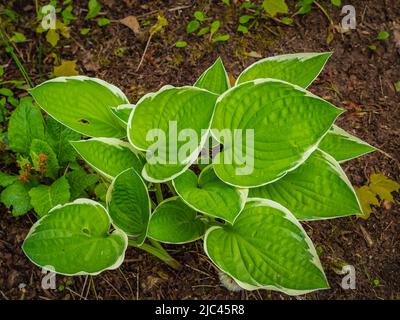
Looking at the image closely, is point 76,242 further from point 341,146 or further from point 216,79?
point 341,146

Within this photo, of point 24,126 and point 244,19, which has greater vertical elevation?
point 244,19

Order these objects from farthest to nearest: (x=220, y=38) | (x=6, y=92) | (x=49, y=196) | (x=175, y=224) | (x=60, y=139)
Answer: (x=220, y=38) < (x=6, y=92) < (x=60, y=139) < (x=49, y=196) < (x=175, y=224)

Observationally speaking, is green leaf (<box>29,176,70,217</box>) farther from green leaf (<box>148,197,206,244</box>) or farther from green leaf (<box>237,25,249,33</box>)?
green leaf (<box>237,25,249,33</box>)

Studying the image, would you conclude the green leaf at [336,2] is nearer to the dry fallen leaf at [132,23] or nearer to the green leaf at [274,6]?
the green leaf at [274,6]

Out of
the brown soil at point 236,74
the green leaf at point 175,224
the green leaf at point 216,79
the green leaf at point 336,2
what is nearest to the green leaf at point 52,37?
the brown soil at point 236,74

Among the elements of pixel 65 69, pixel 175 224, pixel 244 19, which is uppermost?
pixel 244 19

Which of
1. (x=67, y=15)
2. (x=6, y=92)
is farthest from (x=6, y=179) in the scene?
(x=67, y=15)
